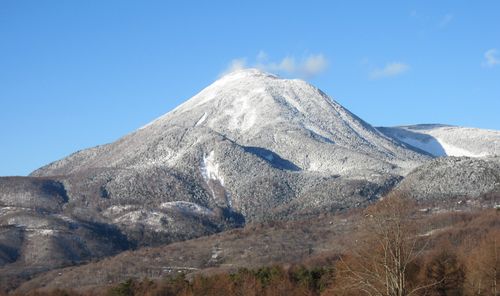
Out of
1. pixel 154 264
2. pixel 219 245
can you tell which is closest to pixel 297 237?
pixel 219 245

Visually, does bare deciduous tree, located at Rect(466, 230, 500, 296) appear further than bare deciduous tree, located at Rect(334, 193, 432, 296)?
Yes

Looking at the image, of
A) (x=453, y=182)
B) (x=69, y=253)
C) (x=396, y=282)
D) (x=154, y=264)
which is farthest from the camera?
(x=453, y=182)

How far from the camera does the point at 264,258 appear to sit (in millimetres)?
145625

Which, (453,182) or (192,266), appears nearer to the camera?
(192,266)

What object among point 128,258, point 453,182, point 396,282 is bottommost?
point 396,282

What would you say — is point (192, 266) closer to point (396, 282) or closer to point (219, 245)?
point (219, 245)

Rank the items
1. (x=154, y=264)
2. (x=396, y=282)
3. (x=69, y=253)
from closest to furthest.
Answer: (x=396, y=282) < (x=154, y=264) < (x=69, y=253)

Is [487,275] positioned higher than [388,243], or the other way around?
[388,243]

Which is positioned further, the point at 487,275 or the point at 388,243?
the point at 487,275

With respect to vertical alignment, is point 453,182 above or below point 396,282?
above

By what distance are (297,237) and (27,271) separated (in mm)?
53043

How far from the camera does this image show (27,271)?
507 ft

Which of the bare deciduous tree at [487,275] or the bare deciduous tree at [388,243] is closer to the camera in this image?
the bare deciduous tree at [388,243]

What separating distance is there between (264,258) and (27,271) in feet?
151
